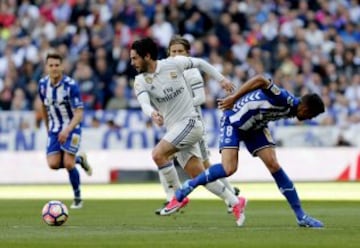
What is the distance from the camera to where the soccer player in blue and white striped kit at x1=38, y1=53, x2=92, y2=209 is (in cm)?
1862

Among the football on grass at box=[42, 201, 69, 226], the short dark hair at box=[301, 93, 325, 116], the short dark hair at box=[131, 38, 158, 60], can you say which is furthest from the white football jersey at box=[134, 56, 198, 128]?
the short dark hair at box=[301, 93, 325, 116]

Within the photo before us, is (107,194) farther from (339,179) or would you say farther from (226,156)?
(226,156)

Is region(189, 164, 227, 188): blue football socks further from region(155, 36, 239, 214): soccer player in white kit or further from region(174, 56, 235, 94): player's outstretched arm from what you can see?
region(155, 36, 239, 214): soccer player in white kit

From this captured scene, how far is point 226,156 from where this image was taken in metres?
13.9

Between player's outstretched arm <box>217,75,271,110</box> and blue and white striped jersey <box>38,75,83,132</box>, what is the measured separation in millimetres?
5894

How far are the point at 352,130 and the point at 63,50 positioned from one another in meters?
8.16

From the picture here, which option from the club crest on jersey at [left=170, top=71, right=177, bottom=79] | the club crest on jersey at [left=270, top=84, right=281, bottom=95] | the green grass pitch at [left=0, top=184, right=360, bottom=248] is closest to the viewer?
the green grass pitch at [left=0, top=184, right=360, bottom=248]

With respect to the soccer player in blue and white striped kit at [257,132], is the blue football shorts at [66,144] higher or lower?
lower

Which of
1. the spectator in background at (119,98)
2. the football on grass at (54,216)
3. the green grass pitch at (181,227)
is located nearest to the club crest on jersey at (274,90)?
the green grass pitch at (181,227)

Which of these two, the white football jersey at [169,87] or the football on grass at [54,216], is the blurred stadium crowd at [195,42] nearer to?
the white football jersey at [169,87]

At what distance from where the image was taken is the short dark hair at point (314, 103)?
12992 millimetres

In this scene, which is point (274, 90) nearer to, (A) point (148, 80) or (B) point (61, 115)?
(A) point (148, 80)

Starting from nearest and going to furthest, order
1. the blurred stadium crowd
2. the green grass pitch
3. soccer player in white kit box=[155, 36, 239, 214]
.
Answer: the green grass pitch → soccer player in white kit box=[155, 36, 239, 214] → the blurred stadium crowd

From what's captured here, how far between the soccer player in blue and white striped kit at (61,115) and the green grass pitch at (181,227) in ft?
2.61
